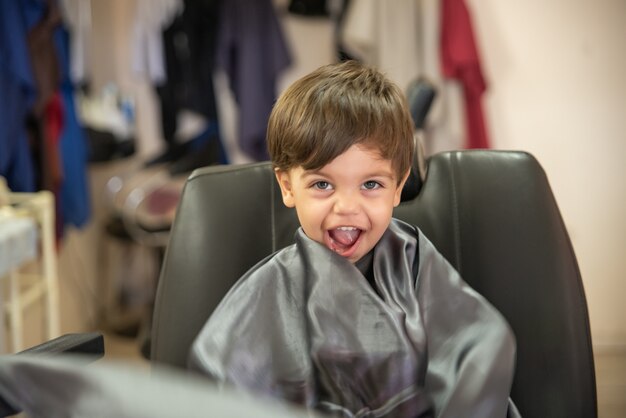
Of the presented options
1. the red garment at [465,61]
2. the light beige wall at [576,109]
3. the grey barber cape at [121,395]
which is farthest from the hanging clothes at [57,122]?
the grey barber cape at [121,395]

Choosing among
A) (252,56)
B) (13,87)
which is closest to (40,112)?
(13,87)

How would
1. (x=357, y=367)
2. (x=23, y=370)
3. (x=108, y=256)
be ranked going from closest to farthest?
(x=23, y=370)
(x=357, y=367)
(x=108, y=256)

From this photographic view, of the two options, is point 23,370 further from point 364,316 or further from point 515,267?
point 515,267

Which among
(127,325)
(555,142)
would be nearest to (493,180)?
(555,142)

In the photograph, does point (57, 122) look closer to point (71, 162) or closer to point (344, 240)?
point (71, 162)

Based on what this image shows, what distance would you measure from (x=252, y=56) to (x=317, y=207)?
2081 millimetres

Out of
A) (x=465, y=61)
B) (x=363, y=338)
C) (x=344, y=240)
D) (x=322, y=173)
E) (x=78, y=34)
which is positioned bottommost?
(x=363, y=338)

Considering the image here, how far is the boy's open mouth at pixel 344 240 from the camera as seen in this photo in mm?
1053

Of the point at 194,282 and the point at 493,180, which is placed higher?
the point at 493,180

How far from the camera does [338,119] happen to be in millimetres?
984

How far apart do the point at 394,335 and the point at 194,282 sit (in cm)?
31

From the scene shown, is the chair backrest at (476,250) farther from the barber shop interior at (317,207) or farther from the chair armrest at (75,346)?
the chair armrest at (75,346)

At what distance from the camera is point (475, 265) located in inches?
45.3

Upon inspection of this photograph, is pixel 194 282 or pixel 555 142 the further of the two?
pixel 555 142
